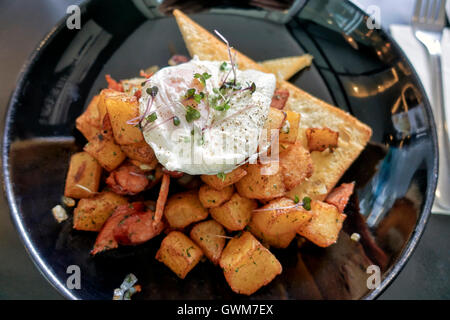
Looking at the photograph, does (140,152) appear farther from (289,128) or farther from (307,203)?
(307,203)

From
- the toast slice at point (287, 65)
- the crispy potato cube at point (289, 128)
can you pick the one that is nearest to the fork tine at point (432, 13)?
the toast slice at point (287, 65)

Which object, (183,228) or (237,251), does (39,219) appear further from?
(237,251)

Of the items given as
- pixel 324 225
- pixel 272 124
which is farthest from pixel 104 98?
pixel 324 225

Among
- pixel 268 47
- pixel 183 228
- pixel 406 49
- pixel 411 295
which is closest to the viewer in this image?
pixel 183 228

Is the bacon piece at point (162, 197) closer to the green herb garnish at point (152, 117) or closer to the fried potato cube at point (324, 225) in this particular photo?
the green herb garnish at point (152, 117)

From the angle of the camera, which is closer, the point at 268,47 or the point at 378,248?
the point at 378,248
